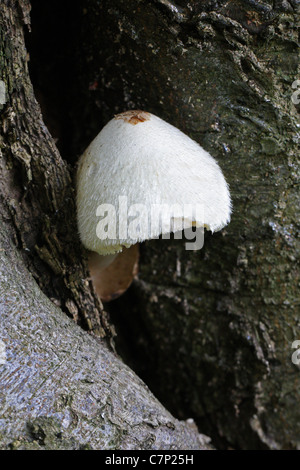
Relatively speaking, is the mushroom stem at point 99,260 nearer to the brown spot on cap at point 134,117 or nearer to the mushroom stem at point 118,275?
the mushroom stem at point 118,275

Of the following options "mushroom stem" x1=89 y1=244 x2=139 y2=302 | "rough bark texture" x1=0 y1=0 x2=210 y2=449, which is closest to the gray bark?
"rough bark texture" x1=0 y1=0 x2=210 y2=449

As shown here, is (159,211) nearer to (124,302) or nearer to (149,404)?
(149,404)

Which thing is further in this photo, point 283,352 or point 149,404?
point 283,352

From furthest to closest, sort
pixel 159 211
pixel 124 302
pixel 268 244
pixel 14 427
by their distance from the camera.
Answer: pixel 124 302
pixel 268 244
pixel 159 211
pixel 14 427

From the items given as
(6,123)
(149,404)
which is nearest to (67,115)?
(6,123)

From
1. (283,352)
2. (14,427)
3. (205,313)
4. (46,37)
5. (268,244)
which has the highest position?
(46,37)

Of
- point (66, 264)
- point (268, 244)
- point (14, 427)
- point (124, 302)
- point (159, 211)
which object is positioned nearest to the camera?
point (14, 427)

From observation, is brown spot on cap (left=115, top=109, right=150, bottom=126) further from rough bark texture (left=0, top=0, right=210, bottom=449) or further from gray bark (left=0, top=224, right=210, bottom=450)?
gray bark (left=0, top=224, right=210, bottom=450)
